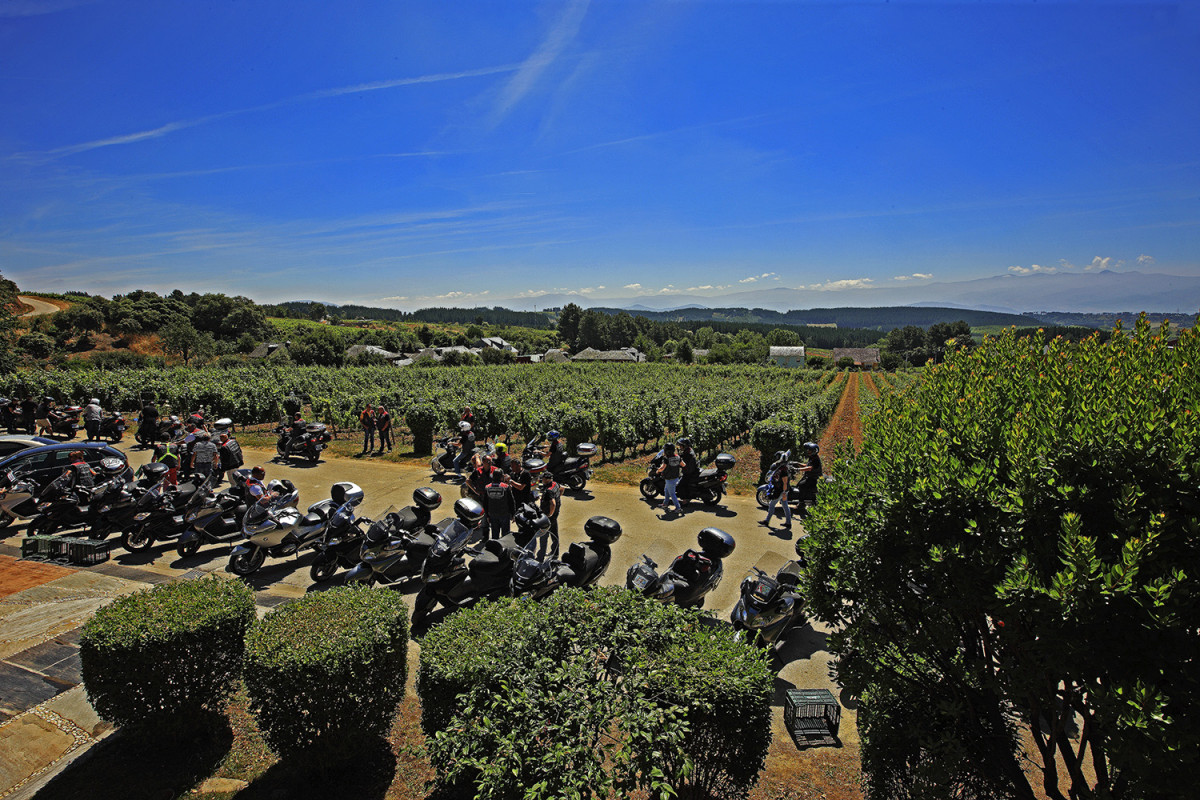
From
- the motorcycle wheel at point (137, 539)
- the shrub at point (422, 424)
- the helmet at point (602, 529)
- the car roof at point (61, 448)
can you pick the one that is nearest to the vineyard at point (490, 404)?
the shrub at point (422, 424)

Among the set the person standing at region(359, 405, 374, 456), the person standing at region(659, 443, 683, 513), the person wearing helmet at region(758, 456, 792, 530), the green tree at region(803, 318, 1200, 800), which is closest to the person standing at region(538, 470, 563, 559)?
the person standing at region(659, 443, 683, 513)

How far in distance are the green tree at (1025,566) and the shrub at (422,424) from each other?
14900mm

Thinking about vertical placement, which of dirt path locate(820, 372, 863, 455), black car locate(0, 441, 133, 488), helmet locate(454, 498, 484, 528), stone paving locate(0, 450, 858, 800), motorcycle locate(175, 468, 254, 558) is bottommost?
dirt path locate(820, 372, 863, 455)

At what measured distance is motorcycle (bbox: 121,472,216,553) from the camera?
9.48 metres

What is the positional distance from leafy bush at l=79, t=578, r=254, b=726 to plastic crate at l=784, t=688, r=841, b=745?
5098 mm

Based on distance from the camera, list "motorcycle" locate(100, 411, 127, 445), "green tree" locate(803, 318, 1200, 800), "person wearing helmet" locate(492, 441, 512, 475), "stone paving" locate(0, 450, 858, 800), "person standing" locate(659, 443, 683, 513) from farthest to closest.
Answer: "motorcycle" locate(100, 411, 127, 445), "person standing" locate(659, 443, 683, 513), "person wearing helmet" locate(492, 441, 512, 475), "stone paving" locate(0, 450, 858, 800), "green tree" locate(803, 318, 1200, 800)

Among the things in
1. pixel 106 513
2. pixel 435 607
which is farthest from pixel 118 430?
pixel 435 607

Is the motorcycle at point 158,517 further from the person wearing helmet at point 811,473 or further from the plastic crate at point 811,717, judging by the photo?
the person wearing helmet at point 811,473

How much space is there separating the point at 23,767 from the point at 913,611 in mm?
7109

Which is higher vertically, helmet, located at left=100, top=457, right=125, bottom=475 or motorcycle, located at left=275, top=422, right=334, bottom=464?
helmet, located at left=100, top=457, right=125, bottom=475

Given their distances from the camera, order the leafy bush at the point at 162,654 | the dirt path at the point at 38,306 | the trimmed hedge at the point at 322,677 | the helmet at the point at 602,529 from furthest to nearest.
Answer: the dirt path at the point at 38,306 < the helmet at the point at 602,529 < the leafy bush at the point at 162,654 < the trimmed hedge at the point at 322,677

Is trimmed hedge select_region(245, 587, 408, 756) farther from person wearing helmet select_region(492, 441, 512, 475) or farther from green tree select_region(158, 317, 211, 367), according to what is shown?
green tree select_region(158, 317, 211, 367)

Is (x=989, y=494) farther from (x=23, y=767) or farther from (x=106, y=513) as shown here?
(x=106, y=513)

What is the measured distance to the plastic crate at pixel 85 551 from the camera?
29.5ft
